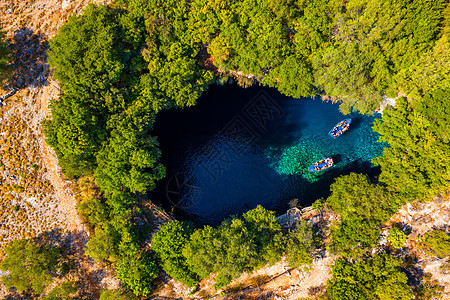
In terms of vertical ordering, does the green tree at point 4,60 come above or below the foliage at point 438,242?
above

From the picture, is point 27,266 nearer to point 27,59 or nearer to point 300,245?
point 27,59

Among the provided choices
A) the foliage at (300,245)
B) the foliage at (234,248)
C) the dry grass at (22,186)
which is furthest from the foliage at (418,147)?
the dry grass at (22,186)

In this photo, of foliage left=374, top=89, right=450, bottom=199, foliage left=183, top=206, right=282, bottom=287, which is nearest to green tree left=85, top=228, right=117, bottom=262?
foliage left=183, top=206, right=282, bottom=287

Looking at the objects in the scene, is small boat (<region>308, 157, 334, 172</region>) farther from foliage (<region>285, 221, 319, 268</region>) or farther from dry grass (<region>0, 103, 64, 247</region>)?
dry grass (<region>0, 103, 64, 247</region>)

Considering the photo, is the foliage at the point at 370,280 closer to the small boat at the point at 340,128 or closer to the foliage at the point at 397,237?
the foliage at the point at 397,237

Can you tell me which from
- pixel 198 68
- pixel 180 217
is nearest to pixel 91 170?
pixel 180 217

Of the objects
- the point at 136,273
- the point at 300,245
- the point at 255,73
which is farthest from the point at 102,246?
the point at 255,73
